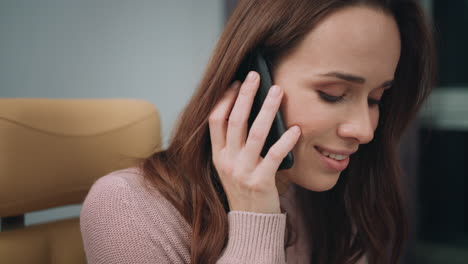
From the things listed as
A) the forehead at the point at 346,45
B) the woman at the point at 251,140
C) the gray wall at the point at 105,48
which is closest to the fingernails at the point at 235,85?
the woman at the point at 251,140

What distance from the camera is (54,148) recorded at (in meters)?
0.74

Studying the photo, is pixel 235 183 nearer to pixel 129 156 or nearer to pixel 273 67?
pixel 273 67

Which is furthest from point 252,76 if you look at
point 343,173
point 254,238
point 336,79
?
point 343,173

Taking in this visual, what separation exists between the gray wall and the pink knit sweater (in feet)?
1.74

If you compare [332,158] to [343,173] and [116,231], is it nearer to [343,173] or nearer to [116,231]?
[343,173]

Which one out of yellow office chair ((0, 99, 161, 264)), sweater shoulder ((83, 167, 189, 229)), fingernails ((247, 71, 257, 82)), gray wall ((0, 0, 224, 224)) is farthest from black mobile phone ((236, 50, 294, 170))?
gray wall ((0, 0, 224, 224))

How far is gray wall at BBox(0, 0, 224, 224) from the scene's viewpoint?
1201 mm

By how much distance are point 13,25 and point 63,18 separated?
0.55ft

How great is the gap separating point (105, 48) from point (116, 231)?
3.36 ft

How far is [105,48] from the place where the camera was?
55.5 inches

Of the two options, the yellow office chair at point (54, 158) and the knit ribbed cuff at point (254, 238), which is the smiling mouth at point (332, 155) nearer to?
the knit ribbed cuff at point (254, 238)

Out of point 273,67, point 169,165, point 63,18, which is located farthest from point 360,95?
point 63,18

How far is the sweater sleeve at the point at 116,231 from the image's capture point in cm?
57

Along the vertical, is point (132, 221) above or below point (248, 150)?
below
